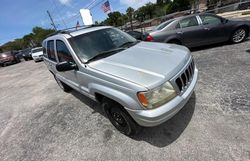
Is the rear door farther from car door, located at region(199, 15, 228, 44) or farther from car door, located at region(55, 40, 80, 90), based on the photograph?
car door, located at region(199, 15, 228, 44)

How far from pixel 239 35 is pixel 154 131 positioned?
5957mm

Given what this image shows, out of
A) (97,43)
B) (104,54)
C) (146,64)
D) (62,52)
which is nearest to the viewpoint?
(146,64)

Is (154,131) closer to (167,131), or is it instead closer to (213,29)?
(167,131)

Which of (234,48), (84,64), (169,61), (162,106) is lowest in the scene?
(234,48)

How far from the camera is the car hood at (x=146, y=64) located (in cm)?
206

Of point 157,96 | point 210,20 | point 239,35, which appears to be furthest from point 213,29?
point 157,96

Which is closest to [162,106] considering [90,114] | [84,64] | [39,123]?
[84,64]

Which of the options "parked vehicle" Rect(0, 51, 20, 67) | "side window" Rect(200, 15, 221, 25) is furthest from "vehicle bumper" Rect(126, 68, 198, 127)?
"parked vehicle" Rect(0, 51, 20, 67)

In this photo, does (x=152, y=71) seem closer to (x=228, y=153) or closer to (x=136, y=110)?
(x=136, y=110)

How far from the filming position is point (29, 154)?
2.82 m

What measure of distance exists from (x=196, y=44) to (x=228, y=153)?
197 inches

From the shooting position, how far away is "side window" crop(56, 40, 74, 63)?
3.11 meters

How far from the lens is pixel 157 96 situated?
2.02m

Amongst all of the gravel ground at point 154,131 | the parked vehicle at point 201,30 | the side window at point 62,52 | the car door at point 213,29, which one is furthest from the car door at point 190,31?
the side window at point 62,52
